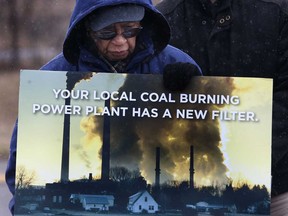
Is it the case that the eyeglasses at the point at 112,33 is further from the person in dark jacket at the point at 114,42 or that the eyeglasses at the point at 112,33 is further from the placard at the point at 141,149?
the placard at the point at 141,149

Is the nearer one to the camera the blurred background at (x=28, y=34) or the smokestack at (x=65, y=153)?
the smokestack at (x=65, y=153)

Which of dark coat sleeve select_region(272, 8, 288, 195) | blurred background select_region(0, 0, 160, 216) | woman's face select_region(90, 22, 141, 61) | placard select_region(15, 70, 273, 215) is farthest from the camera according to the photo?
blurred background select_region(0, 0, 160, 216)

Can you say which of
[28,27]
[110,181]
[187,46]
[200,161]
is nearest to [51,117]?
[110,181]

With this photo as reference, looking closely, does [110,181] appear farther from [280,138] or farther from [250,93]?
[280,138]

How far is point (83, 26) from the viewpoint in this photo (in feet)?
10.3

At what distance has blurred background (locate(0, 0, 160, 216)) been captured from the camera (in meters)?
12.3

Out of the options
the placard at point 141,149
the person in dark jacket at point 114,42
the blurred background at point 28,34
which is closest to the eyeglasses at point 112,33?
the person in dark jacket at point 114,42

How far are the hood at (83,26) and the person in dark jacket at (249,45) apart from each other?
358 mm

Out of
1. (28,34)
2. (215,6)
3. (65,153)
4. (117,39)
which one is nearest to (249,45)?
(215,6)

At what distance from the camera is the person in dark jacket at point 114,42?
9.89 ft

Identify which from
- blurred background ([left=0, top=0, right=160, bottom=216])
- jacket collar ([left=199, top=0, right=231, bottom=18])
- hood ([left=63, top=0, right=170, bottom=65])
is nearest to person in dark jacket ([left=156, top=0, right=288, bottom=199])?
jacket collar ([left=199, top=0, right=231, bottom=18])

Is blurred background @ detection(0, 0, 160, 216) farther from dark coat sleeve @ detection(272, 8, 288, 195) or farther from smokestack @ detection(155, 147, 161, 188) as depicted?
smokestack @ detection(155, 147, 161, 188)

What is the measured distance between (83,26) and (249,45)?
0.70 m

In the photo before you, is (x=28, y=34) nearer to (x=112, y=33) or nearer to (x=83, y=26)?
(x=83, y=26)
